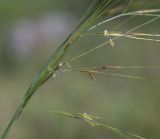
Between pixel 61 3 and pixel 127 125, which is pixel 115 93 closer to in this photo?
pixel 127 125

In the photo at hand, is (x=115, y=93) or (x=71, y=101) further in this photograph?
(x=115, y=93)

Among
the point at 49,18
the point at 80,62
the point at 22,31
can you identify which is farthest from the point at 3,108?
the point at 49,18

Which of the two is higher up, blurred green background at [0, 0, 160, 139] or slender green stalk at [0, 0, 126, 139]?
blurred green background at [0, 0, 160, 139]

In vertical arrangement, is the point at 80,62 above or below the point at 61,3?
below

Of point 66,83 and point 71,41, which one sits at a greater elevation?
point 66,83

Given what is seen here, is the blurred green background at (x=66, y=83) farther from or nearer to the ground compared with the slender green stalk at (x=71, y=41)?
farther from the ground

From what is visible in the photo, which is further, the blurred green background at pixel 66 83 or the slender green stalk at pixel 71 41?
the blurred green background at pixel 66 83

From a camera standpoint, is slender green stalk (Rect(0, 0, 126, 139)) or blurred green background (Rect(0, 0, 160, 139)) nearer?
slender green stalk (Rect(0, 0, 126, 139))

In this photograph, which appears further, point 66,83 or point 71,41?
point 66,83
